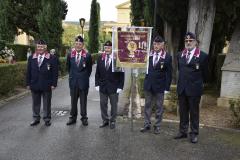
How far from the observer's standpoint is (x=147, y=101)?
8688 mm

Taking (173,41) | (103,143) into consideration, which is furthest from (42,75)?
(173,41)

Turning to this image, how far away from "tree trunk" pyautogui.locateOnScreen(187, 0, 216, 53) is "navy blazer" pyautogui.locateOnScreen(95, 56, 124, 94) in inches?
140

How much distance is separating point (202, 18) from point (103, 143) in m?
5.44

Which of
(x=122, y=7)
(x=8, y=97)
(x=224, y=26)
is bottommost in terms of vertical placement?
(x=8, y=97)

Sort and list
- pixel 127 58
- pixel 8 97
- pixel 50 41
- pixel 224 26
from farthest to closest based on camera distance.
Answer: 1. pixel 50 41
2. pixel 224 26
3. pixel 8 97
4. pixel 127 58

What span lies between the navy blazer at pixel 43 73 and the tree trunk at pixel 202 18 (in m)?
4.26

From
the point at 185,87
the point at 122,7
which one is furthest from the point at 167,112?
the point at 122,7

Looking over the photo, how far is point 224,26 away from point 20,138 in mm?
9740

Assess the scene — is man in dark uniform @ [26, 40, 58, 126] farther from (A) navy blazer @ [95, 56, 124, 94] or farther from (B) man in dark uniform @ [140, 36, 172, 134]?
(B) man in dark uniform @ [140, 36, 172, 134]

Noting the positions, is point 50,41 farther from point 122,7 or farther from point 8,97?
point 122,7

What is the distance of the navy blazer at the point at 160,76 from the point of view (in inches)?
332

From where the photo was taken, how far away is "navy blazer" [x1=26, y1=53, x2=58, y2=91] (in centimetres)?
915

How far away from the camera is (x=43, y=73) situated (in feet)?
30.0

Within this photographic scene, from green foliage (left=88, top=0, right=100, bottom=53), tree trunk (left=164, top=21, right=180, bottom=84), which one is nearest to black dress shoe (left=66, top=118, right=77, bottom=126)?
tree trunk (left=164, top=21, right=180, bottom=84)
